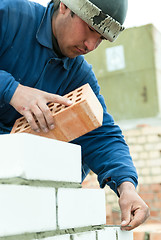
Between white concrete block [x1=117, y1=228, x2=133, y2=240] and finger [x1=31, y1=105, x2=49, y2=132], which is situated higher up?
finger [x1=31, y1=105, x2=49, y2=132]

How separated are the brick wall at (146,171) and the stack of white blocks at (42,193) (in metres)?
5.38

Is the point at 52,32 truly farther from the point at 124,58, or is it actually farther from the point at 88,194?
the point at 124,58

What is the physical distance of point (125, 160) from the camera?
2.22 meters

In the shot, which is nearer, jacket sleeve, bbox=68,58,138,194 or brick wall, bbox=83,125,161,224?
jacket sleeve, bbox=68,58,138,194

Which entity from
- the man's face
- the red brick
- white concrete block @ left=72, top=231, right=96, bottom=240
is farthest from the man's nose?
white concrete block @ left=72, top=231, right=96, bottom=240

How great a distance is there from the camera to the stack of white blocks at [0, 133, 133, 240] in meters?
1.13

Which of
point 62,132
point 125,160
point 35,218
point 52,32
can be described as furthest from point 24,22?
point 35,218

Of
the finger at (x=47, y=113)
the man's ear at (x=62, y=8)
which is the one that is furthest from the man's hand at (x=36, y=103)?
the man's ear at (x=62, y=8)

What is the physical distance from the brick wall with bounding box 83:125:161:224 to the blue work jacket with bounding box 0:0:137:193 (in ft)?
15.2

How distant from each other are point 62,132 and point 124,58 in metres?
9.90

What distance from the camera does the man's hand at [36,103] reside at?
1.59 m

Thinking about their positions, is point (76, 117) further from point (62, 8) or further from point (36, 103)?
point (62, 8)

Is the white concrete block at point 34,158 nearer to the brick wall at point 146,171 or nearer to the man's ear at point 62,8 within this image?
the man's ear at point 62,8

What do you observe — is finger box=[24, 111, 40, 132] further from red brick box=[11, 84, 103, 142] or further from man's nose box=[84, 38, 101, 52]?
man's nose box=[84, 38, 101, 52]
